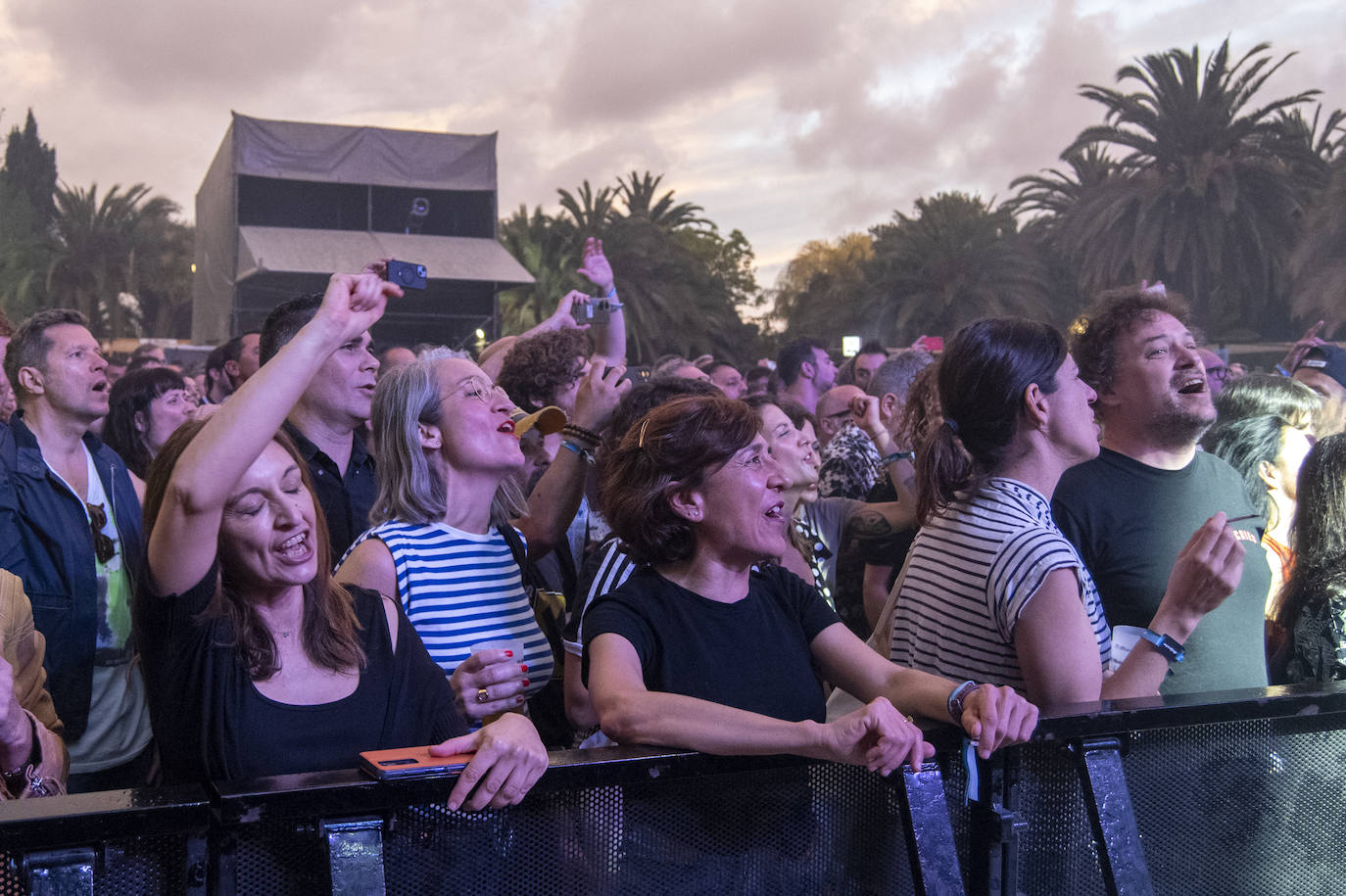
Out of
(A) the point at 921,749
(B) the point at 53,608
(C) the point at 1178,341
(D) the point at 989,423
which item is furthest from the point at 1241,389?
(B) the point at 53,608

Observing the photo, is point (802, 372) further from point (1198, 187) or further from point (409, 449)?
point (1198, 187)

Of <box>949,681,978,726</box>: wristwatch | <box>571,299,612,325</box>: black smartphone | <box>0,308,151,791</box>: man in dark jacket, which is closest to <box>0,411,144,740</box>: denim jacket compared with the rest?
<box>0,308,151,791</box>: man in dark jacket

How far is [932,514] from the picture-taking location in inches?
111

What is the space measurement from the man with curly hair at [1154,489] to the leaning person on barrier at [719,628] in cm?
99

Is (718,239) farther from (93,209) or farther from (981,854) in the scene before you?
(981,854)

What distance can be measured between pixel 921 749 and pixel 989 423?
119cm

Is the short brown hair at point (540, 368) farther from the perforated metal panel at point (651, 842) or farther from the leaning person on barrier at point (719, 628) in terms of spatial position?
the perforated metal panel at point (651, 842)

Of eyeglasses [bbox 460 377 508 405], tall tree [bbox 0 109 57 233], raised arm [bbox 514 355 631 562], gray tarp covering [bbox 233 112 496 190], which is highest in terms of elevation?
tall tree [bbox 0 109 57 233]

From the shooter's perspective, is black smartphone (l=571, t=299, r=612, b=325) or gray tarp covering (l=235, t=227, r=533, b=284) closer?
black smartphone (l=571, t=299, r=612, b=325)

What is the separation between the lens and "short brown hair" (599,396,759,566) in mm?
2492

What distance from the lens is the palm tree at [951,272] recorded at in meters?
31.3

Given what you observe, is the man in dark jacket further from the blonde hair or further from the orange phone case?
the orange phone case

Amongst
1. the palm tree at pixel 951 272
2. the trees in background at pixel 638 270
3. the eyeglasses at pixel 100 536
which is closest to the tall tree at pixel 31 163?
the trees in background at pixel 638 270

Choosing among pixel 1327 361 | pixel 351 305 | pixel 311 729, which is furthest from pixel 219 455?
pixel 1327 361
